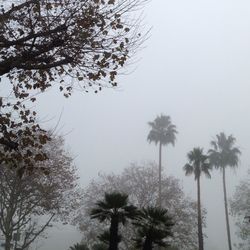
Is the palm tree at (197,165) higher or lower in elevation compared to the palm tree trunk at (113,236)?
higher

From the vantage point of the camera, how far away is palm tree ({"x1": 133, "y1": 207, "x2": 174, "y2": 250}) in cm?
1562

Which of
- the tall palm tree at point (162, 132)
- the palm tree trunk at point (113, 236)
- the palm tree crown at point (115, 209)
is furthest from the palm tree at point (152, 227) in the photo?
the tall palm tree at point (162, 132)

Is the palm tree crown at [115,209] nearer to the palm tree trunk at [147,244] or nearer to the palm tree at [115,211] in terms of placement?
the palm tree at [115,211]

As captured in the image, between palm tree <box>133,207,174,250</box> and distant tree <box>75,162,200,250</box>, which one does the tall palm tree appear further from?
palm tree <box>133,207,174,250</box>

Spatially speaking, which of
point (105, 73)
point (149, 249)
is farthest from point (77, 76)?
point (149, 249)

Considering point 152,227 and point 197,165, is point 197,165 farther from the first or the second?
point 152,227

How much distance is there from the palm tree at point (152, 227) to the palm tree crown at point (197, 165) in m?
24.7

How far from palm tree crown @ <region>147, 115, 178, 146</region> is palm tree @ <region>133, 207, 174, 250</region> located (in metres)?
39.2

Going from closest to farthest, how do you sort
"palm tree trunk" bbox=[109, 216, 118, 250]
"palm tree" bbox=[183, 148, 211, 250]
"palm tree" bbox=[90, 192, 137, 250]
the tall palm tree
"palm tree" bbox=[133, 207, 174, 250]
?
1. "palm tree" bbox=[133, 207, 174, 250]
2. "palm tree trunk" bbox=[109, 216, 118, 250]
3. "palm tree" bbox=[90, 192, 137, 250]
4. "palm tree" bbox=[183, 148, 211, 250]
5. the tall palm tree

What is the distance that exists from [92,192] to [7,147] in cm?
3974

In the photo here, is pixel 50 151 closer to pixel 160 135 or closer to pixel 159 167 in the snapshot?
pixel 159 167

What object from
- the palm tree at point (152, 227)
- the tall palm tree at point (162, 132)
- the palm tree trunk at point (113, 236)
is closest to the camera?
the palm tree at point (152, 227)

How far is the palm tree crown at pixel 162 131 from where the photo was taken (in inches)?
2178

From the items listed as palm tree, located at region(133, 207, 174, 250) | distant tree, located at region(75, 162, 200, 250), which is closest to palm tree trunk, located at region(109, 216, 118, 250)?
palm tree, located at region(133, 207, 174, 250)
